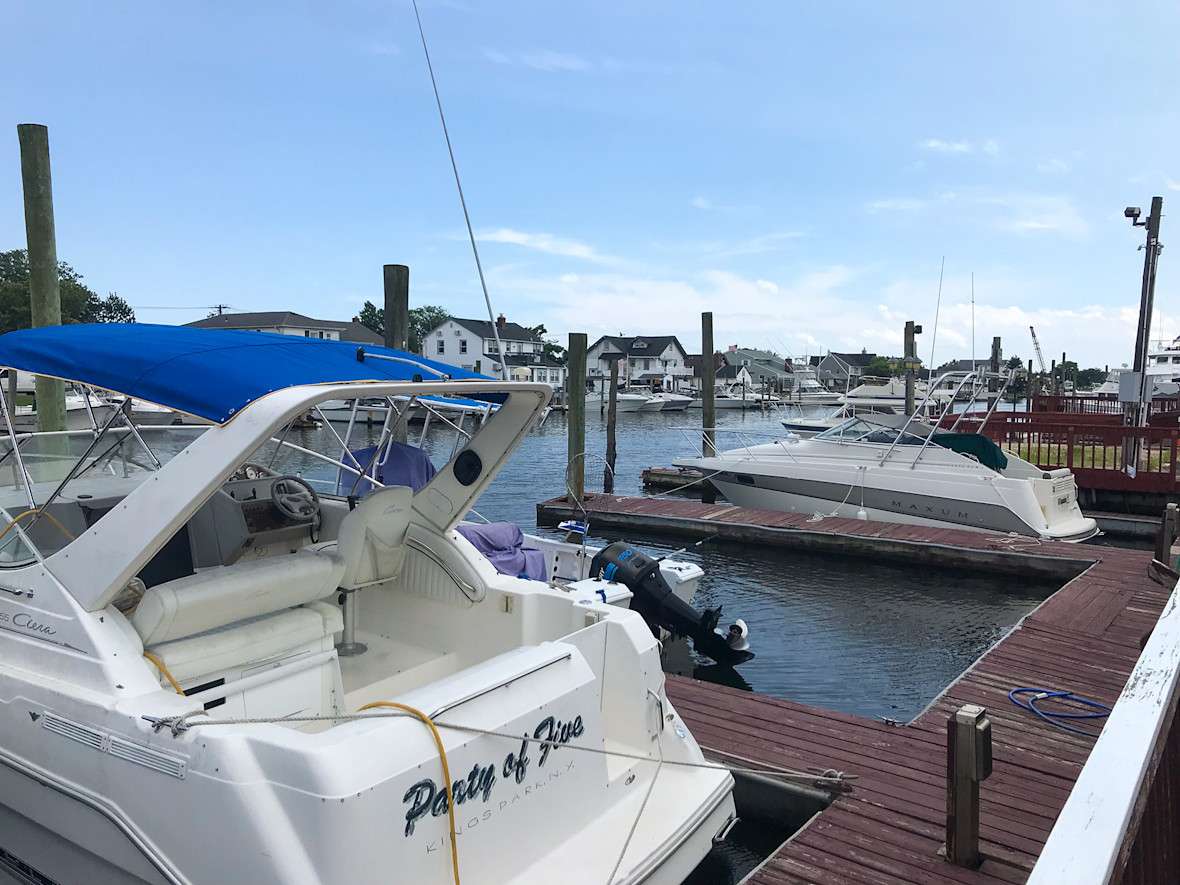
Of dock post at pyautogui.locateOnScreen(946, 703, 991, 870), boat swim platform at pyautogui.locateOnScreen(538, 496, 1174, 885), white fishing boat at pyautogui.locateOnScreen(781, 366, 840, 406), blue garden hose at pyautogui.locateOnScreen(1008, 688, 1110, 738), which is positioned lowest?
boat swim platform at pyautogui.locateOnScreen(538, 496, 1174, 885)

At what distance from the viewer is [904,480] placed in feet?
46.0

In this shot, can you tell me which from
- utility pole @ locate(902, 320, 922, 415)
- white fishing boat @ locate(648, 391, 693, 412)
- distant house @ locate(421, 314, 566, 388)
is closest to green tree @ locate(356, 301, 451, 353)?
distant house @ locate(421, 314, 566, 388)

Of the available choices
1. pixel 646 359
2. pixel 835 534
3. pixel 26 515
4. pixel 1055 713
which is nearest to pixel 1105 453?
pixel 835 534

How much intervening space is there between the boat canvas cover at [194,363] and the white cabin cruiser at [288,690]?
0.01 m

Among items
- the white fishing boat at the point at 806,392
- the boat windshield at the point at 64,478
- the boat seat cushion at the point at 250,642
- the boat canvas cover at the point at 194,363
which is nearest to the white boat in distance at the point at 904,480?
the boat canvas cover at the point at 194,363

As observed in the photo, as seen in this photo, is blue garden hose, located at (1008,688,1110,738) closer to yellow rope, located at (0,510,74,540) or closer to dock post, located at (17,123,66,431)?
yellow rope, located at (0,510,74,540)

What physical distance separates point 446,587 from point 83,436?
2626 mm

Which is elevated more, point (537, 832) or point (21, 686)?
point (21, 686)

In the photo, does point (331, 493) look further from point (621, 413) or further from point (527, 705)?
point (621, 413)

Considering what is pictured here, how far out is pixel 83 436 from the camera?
17.1 ft

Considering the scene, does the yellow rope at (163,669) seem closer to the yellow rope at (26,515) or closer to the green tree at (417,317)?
the yellow rope at (26,515)

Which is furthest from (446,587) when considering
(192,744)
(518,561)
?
(518,561)

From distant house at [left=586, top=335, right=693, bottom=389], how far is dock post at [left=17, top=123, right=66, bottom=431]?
71323 millimetres

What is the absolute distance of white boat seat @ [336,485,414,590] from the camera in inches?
167
